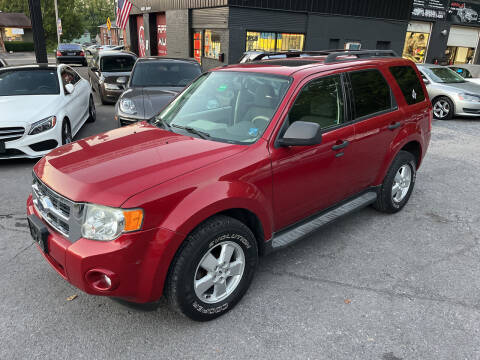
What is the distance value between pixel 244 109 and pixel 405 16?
21.6m

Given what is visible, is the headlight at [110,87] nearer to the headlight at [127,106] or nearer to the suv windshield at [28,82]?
the suv windshield at [28,82]

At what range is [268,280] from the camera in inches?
135

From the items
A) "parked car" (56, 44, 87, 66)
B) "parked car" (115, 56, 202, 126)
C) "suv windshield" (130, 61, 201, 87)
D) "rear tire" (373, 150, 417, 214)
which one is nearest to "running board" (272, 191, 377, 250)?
"rear tire" (373, 150, 417, 214)

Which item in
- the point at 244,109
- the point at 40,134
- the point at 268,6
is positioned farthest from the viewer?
the point at 268,6

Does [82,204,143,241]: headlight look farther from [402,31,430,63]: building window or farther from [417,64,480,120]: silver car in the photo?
[402,31,430,63]: building window

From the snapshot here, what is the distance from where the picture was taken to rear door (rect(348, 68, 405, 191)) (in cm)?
379

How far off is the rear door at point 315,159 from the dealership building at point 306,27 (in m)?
13.7

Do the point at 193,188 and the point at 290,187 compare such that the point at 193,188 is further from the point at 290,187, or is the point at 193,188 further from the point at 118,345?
the point at 118,345

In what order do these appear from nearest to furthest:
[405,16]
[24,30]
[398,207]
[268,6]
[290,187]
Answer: [290,187], [398,207], [268,6], [405,16], [24,30]

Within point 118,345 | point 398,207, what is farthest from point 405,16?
point 118,345

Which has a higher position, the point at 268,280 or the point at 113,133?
the point at 113,133

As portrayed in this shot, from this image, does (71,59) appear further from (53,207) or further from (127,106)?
→ (53,207)

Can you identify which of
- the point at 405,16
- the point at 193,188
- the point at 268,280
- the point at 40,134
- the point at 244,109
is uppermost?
the point at 405,16

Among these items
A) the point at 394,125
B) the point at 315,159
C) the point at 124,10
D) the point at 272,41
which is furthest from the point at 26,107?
the point at 272,41
